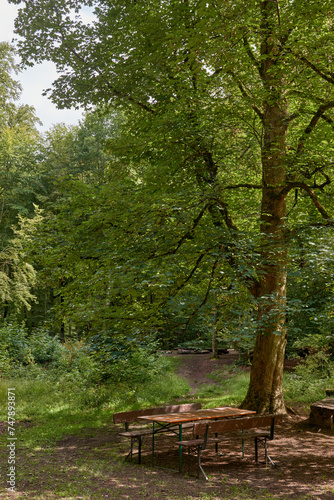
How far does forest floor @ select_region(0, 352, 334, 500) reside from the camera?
16.9 ft

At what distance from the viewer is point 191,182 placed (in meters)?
9.35

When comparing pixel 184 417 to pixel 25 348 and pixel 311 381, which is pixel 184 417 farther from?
pixel 25 348

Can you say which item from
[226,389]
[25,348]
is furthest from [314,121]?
[25,348]

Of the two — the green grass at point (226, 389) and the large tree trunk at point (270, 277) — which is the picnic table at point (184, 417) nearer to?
the large tree trunk at point (270, 277)

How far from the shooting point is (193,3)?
845 cm

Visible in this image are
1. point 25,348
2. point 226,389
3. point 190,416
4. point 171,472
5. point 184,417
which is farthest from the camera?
point 25,348

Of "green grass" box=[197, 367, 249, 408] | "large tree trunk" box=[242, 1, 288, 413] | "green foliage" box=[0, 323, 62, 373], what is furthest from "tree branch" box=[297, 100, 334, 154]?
"green foliage" box=[0, 323, 62, 373]

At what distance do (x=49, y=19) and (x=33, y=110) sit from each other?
1767 cm

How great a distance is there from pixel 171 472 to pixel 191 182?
579 cm

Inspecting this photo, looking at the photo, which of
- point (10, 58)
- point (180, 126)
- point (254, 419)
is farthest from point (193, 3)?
point (10, 58)

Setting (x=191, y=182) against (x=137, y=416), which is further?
(x=191, y=182)

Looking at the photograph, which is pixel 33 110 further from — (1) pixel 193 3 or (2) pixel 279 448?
(2) pixel 279 448

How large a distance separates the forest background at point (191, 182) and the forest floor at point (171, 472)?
5.33 feet

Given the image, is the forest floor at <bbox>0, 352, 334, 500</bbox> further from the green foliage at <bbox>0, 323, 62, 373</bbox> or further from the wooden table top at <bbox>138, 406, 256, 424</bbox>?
the green foliage at <bbox>0, 323, 62, 373</bbox>
